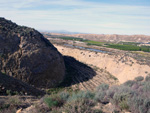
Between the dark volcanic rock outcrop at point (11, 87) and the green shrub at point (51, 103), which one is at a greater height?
the green shrub at point (51, 103)

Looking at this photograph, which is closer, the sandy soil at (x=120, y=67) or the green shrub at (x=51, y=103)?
the green shrub at (x=51, y=103)

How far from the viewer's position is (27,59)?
50.1 ft

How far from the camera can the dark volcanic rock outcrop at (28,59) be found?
48.3ft

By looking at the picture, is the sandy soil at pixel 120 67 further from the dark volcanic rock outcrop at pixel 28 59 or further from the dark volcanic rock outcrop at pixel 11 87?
the dark volcanic rock outcrop at pixel 11 87

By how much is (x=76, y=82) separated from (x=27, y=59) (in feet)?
20.5

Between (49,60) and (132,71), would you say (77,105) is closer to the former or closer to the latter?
(49,60)

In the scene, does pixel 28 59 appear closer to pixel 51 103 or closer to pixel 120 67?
pixel 51 103

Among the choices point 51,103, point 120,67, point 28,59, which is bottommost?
point 120,67

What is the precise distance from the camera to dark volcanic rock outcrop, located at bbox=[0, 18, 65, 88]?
14.7 meters

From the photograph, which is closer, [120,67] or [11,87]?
[11,87]

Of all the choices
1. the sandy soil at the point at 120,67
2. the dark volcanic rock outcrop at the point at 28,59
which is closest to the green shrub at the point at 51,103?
the dark volcanic rock outcrop at the point at 28,59

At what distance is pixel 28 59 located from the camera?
15.3 meters

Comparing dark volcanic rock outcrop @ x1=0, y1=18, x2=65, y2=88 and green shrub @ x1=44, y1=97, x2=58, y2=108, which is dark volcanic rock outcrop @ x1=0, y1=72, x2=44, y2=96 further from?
green shrub @ x1=44, y1=97, x2=58, y2=108

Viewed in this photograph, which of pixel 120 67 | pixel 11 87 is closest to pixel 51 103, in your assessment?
pixel 11 87
